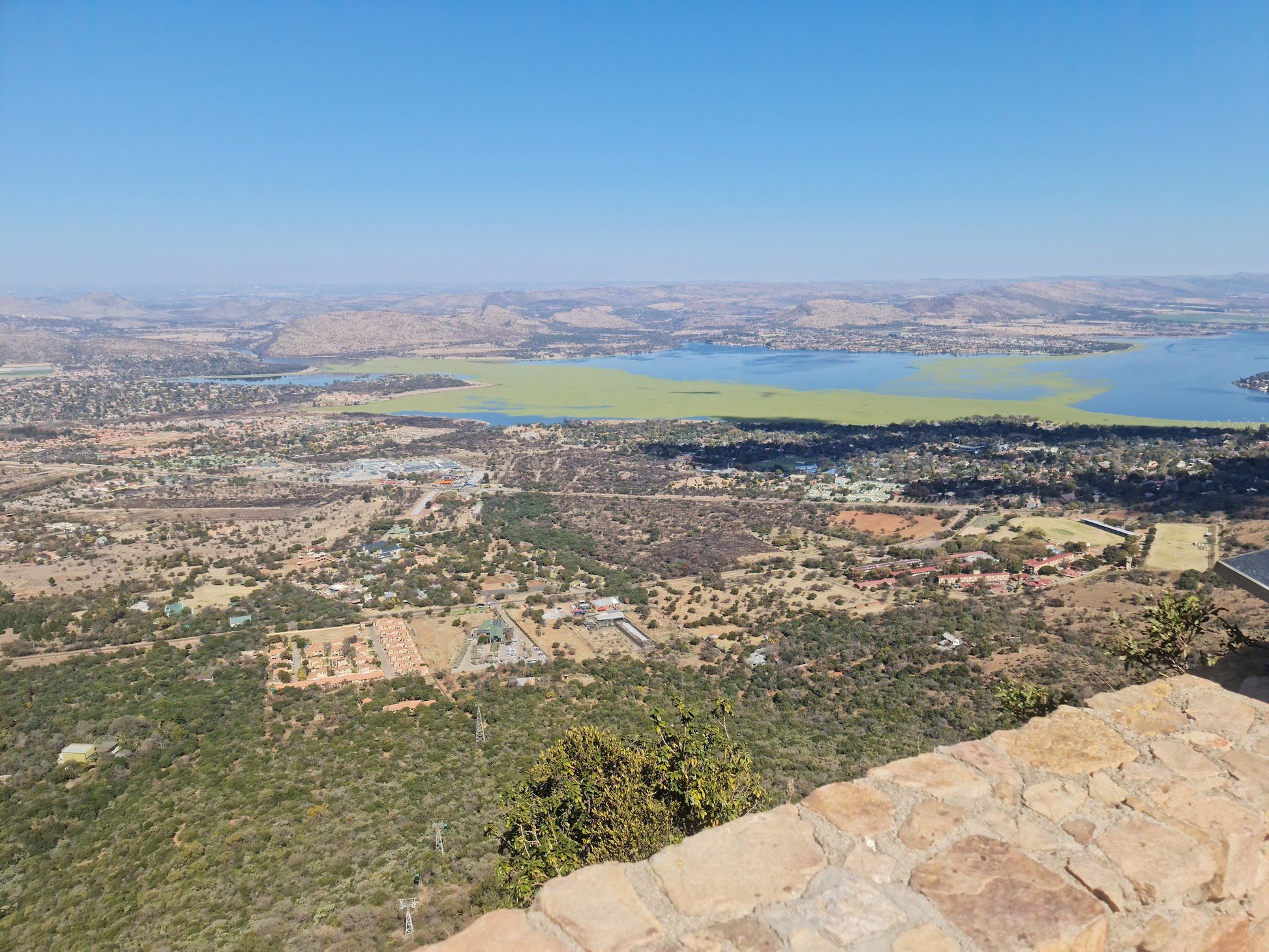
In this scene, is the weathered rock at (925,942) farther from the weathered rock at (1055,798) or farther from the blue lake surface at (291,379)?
the blue lake surface at (291,379)

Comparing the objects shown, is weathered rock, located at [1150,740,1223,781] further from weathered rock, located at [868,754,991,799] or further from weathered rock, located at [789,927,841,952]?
weathered rock, located at [789,927,841,952]

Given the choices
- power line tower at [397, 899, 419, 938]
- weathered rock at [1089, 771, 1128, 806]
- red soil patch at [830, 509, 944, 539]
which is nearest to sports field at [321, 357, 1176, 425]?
red soil patch at [830, 509, 944, 539]

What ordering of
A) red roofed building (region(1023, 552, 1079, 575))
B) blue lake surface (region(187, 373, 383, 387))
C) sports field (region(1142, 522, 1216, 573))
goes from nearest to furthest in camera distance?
sports field (region(1142, 522, 1216, 573)), red roofed building (region(1023, 552, 1079, 575)), blue lake surface (region(187, 373, 383, 387))

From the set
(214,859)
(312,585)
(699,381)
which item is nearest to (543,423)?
(699,381)

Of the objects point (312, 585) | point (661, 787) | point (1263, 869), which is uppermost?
point (1263, 869)

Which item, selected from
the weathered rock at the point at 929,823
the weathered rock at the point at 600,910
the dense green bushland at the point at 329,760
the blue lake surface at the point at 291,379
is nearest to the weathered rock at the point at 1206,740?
the weathered rock at the point at 929,823

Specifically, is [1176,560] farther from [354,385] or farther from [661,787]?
[354,385]
